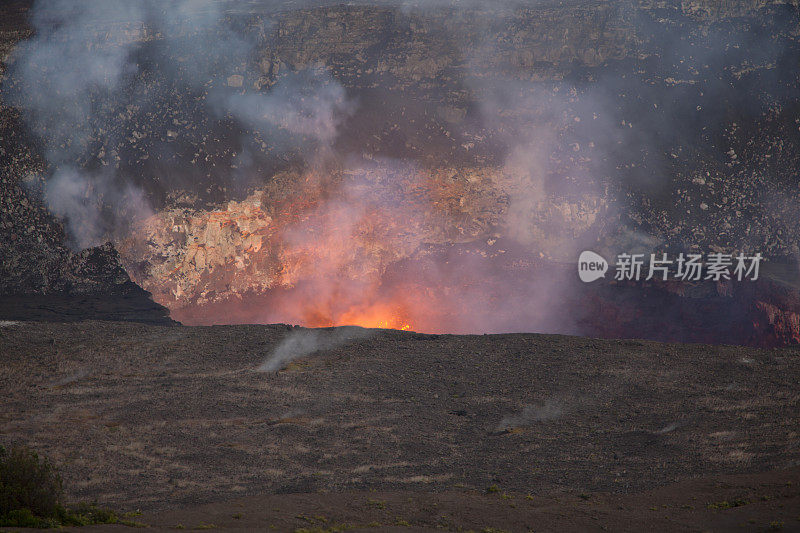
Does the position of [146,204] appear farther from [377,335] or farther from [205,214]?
[377,335]

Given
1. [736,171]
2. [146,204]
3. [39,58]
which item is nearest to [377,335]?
[146,204]

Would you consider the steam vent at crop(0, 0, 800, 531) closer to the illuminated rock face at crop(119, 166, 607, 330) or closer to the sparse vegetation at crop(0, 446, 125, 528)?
the illuminated rock face at crop(119, 166, 607, 330)

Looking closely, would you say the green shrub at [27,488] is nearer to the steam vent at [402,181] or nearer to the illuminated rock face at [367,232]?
Answer: the steam vent at [402,181]

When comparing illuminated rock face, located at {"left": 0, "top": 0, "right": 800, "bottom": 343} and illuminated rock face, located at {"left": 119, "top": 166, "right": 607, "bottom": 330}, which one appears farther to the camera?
illuminated rock face, located at {"left": 119, "top": 166, "right": 607, "bottom": 330}

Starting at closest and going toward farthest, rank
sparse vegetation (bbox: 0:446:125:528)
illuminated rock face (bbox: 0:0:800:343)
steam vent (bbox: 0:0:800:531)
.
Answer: sparse vegetation (bbox: 0:446:125:528) → steam vent (bbox: 0:0:800:531) → illuminated rock face (bbox: 0:0:800:343)

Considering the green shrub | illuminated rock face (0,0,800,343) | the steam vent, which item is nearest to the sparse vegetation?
the green shrub

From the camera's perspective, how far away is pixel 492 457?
16.4 metres

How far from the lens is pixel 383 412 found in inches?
734

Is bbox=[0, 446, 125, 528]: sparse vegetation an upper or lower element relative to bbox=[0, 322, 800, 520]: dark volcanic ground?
lower

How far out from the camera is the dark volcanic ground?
15.4 meters

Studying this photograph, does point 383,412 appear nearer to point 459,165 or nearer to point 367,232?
point 367,232

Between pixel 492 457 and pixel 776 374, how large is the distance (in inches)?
396

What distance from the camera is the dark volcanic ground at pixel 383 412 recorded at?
1540cm

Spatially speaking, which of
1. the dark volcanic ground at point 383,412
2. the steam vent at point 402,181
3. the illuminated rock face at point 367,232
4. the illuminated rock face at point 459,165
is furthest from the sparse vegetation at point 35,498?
the illuminated rock face at point 367,232
